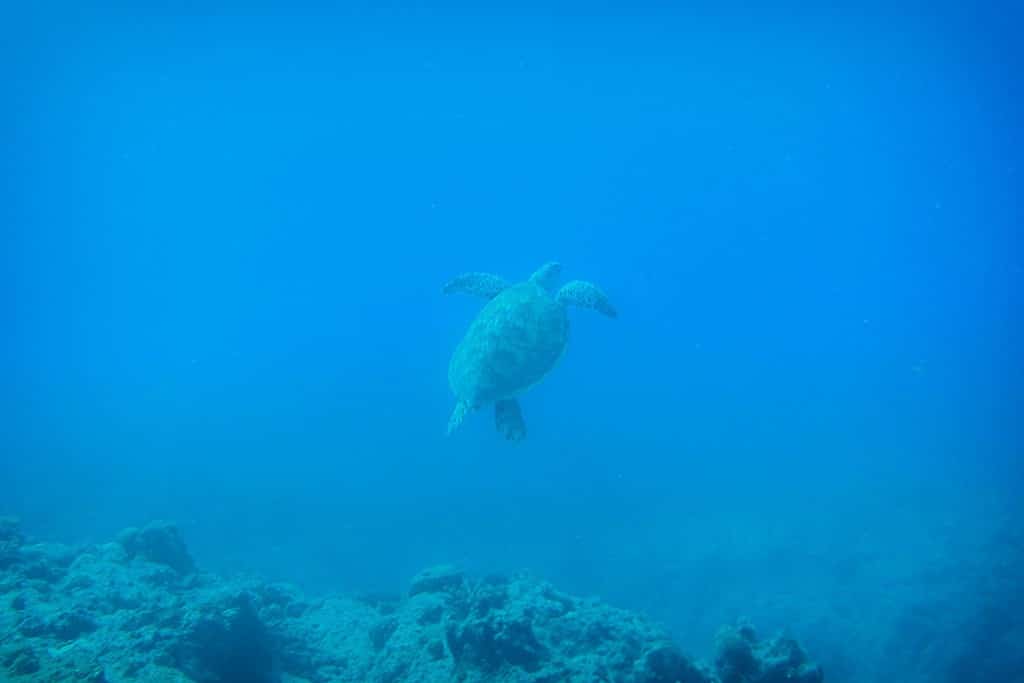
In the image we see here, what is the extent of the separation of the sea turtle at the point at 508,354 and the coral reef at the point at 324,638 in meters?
2.39

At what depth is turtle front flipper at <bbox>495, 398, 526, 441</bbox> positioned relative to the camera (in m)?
8.24

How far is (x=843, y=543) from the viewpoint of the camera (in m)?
13.7

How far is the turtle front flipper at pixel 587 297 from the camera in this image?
10523mm

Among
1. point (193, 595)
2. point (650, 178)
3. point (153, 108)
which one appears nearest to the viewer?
point (193, 595)

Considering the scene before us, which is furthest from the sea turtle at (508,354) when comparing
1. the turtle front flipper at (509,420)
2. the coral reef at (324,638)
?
the coral reef at (324,638)

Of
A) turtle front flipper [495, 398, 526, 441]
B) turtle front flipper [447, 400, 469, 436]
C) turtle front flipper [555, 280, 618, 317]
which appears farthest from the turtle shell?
turtle front flipper [555, 280, 618, 317]

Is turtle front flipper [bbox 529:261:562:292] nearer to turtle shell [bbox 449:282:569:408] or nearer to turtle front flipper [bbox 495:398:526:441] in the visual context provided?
turtle shell [bbox 449:282:569:408]

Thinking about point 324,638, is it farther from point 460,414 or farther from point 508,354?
point 508,354

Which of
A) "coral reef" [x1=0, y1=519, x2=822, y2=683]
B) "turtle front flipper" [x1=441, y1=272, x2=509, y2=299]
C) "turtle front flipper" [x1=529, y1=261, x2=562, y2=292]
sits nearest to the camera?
"coral reef" [x1=0, y1=519, x2=822, y2=683]

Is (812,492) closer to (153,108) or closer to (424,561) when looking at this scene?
(424,561)

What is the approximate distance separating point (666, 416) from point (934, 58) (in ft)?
177

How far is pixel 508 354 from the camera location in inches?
301

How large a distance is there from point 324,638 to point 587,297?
7112 mm

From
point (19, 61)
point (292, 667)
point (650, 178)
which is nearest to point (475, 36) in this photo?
point (19, 61)
